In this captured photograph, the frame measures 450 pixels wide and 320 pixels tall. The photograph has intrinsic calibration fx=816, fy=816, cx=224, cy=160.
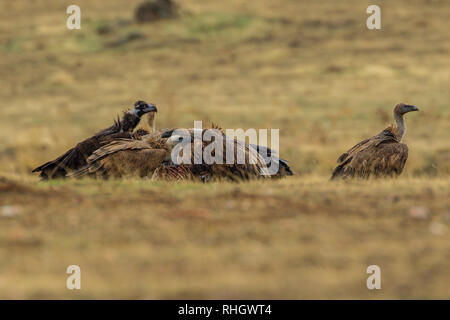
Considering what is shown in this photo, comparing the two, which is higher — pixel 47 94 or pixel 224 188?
pixel 47 94

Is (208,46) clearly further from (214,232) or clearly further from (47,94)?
(214,232)

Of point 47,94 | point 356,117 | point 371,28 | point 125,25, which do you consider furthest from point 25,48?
point 356,117

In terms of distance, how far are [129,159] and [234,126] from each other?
1154 centimetres

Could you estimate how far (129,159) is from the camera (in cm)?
912

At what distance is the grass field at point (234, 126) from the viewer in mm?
5305

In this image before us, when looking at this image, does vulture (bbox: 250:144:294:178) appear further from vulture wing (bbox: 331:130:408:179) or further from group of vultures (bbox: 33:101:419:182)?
vulture wing (bbox: 331:130:408:179)

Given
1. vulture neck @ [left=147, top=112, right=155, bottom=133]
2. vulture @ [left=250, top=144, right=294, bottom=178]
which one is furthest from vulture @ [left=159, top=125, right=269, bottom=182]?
vulture neck @ [left=147, top=112, right=155, bottom=133]

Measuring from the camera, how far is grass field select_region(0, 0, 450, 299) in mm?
5305

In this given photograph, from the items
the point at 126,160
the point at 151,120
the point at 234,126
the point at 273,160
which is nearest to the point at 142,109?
the point at 151,120

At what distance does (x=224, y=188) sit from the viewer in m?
8.18

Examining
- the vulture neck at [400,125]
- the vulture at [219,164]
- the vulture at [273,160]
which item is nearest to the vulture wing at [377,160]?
the vulture at [273,160]

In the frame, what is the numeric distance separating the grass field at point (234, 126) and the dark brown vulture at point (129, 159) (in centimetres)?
58

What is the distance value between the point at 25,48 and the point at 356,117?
18.7 meters

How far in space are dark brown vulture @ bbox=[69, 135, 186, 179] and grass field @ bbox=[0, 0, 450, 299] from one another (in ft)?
1.91
